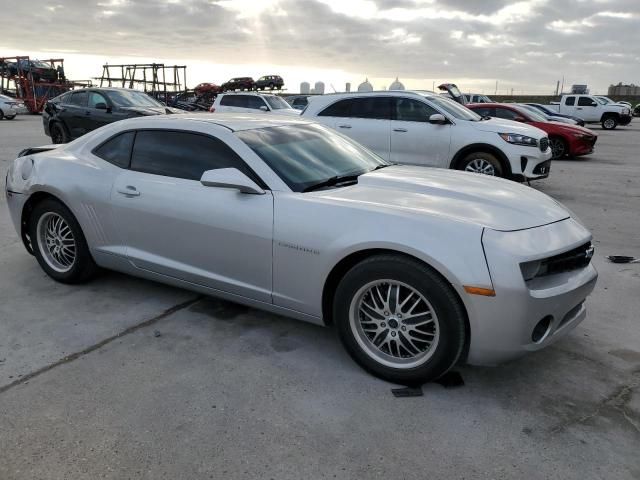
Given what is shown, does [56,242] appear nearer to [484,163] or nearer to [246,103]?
[484,163]

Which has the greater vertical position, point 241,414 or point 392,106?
point 392,106

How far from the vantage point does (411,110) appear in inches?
345

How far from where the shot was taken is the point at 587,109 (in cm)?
2792

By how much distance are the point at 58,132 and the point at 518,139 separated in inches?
472

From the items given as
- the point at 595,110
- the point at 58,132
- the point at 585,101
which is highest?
the point at 585,101

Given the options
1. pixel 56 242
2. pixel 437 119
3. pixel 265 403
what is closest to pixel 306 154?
pixel 265 403

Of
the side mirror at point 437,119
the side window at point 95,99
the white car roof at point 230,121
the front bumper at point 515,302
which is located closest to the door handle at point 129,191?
the white car roof at point 230,121

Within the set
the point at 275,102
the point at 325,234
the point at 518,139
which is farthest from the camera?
the point at 275,102

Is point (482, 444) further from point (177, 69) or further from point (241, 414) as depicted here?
point (177, 69)

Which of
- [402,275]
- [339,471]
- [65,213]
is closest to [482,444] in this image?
[339,471]

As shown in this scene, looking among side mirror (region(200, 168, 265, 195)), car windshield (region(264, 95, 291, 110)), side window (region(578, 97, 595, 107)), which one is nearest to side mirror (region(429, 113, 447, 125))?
side mirror (region(200, 168, 265, 195))

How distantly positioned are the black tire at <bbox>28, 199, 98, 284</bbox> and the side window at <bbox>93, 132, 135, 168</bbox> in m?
0.55

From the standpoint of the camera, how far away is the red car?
1318 cm

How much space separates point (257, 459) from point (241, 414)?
0.36 m
